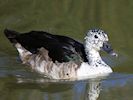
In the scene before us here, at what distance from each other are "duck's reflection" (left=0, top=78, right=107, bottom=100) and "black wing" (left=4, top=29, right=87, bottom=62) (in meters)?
0.47

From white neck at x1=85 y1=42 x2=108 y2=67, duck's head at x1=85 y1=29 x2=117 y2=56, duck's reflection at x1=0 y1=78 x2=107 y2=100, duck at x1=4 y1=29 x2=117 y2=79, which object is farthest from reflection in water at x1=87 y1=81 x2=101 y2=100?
duck's head at x1=85 y1=29 x2=117 y2=56

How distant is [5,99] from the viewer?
9.55 meters

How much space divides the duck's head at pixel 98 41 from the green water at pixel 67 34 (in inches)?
19.8

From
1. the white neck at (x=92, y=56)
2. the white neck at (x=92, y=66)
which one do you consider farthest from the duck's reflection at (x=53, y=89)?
the white neck at (x=92, y=56)

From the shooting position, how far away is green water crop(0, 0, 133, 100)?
10023 mm

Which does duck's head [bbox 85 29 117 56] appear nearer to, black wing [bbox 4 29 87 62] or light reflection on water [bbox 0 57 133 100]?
black wing [bbox 4 29 87 62]

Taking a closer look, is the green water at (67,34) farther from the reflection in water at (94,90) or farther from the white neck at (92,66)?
the white neck at (92,66)

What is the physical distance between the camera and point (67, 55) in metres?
10.8

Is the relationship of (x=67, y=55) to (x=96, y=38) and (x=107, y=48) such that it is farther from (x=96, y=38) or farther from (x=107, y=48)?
(x=107, y=48)

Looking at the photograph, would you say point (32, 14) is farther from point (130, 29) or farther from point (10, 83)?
point (10, 83)

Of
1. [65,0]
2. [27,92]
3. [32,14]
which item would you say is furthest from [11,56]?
[65,0]

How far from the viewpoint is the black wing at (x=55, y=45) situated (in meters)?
10.8

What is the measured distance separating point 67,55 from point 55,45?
335mm

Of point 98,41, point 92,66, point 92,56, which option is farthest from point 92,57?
point 98,41
